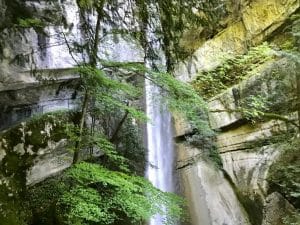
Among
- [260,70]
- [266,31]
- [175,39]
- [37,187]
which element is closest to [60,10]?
[175,39]

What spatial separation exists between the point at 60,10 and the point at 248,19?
16.0 feet

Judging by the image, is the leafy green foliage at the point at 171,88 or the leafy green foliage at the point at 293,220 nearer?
the leafy green foliage at the point at 171,88

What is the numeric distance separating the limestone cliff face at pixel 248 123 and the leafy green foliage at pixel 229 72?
0.22 metres

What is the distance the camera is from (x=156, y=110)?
8641 mm

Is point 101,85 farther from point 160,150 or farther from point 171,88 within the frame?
point 160,150

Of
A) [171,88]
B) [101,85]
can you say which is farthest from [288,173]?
[101,85]

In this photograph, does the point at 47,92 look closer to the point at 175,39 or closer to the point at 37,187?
the point at 37,187

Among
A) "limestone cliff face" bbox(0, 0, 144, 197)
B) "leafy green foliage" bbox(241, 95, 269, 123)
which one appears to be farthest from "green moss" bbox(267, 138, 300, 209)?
"limestone cliff face" bbox(0, 0, 144, 197)

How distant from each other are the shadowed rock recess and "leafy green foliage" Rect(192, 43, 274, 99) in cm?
2

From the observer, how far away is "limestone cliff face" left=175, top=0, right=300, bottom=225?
647cm

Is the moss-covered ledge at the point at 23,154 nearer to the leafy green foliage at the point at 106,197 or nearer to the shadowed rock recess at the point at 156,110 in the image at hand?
the shadowed rock recess at the point at 156,110

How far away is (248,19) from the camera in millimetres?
8469

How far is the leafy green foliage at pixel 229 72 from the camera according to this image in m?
7.78

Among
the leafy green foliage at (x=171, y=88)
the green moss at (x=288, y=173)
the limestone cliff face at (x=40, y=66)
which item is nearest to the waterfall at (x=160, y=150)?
the limestone cliff face at (x=40, y=66)
